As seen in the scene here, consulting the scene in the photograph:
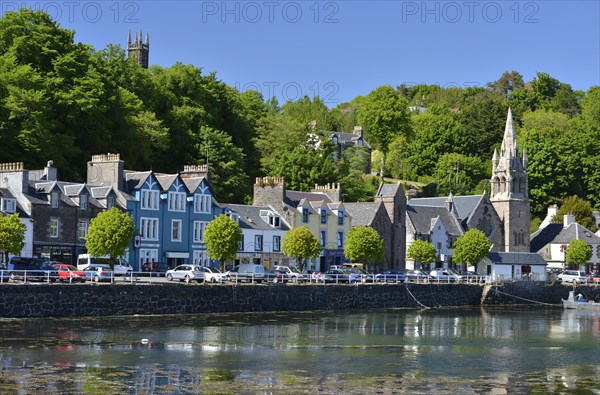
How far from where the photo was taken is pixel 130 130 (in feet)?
314

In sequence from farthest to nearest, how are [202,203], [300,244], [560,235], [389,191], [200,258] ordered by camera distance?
[560,235], [389,191], [300,244], [202,203], [200,258]

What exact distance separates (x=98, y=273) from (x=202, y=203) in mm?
20954

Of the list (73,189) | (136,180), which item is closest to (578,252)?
(136,180)

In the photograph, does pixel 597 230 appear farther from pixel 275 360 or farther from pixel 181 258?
pixel 275 360

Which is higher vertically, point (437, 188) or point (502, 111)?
point (502, 111)

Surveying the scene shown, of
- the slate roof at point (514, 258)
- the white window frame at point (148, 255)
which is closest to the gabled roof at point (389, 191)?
the slate roof at point (514, 258)

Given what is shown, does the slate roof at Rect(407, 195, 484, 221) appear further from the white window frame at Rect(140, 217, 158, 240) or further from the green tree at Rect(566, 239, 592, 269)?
the white window frame at Rect(140, 217, 158, 240)

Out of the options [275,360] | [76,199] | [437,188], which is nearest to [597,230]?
[437,188]

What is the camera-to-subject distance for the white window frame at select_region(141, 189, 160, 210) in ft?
259

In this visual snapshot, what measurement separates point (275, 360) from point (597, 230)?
322 ft

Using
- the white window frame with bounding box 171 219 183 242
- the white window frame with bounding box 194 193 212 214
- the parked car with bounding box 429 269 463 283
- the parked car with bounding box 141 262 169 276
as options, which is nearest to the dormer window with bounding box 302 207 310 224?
the white window frame with bounding box 194 193 212 214

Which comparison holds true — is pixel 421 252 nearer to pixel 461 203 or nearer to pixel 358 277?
pixel 358 277

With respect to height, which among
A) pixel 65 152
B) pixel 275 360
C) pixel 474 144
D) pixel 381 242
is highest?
pixel 474 144

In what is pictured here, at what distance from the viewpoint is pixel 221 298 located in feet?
217
